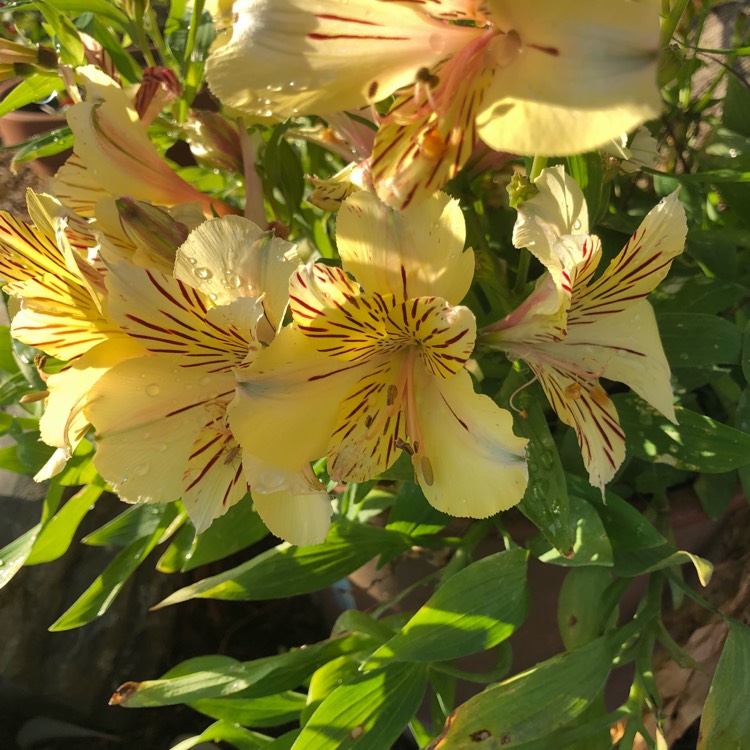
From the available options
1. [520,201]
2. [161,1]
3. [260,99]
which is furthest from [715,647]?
[161,1]

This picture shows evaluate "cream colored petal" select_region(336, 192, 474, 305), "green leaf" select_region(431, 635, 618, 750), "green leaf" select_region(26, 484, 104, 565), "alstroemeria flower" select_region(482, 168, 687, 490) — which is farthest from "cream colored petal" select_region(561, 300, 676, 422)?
"green leaf" select_region(26, 484, 104, 565)

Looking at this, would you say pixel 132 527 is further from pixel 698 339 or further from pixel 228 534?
pixel 698 339

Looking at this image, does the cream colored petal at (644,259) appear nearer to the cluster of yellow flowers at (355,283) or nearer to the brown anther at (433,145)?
the cluster of yellow flowers at (355,283)

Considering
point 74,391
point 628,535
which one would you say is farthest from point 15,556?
point 628,535

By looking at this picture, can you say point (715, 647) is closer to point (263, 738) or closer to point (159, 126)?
point (263, 738)

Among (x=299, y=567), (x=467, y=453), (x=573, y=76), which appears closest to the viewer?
(x=573, y=76)
